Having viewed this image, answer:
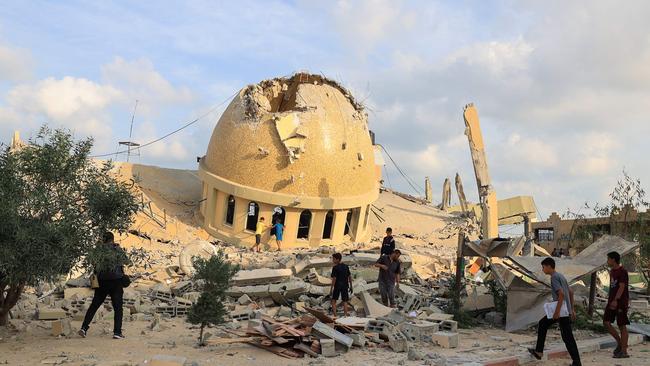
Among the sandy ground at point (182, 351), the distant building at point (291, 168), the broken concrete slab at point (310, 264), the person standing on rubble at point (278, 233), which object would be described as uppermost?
the distant building at point (291, 168)

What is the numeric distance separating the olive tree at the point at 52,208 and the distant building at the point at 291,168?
510 inches

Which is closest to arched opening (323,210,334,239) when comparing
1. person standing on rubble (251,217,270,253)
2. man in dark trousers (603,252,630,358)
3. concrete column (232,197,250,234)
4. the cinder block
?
person standing on rubble (251,217,270,253)

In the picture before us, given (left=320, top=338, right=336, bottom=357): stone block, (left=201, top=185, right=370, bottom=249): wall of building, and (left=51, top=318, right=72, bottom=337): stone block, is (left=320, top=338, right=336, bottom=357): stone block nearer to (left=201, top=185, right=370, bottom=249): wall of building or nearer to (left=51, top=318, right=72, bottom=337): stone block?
(left=51, top=318, right=72, bottom=337): stone block

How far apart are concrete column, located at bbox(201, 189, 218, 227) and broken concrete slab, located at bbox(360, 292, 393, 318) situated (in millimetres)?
12229

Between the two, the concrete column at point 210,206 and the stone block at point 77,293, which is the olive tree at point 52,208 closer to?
the stone block at point 77,293

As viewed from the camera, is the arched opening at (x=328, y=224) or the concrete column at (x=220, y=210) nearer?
the arched opening at (x=328, y=224)

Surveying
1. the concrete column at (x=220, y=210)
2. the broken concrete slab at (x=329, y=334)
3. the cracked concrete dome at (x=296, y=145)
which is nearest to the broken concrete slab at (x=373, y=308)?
the broken concrete slab at (x=329, y=334)

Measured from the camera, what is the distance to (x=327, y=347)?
8.83 m

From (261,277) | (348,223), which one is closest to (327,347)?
(261,277)

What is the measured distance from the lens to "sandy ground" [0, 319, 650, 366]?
8234mm

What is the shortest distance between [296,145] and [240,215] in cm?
336

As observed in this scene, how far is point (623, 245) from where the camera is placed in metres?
12.1

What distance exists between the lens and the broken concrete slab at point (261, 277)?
14805mm

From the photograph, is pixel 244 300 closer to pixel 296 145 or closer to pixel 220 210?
pixel 296 145
